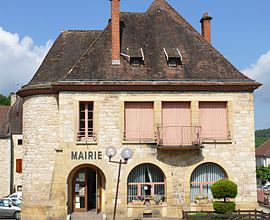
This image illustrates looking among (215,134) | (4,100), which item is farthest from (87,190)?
(4,100)

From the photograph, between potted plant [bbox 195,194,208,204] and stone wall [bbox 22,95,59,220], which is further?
stone wall [bbox 22,95,59,220]

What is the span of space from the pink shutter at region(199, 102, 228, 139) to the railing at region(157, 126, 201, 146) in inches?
23.5

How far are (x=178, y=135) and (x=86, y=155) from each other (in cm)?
470

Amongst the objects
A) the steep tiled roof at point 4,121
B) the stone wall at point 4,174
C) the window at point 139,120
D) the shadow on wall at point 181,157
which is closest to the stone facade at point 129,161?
the shadow on wall at point 181,157

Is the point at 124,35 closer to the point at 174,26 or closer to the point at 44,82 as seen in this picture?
the point at 174,26

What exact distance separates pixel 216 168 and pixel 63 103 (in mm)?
8407

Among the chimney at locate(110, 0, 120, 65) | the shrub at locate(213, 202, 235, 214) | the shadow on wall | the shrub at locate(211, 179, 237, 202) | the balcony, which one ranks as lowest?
the shrub at locate(213, 202, 235, 214)

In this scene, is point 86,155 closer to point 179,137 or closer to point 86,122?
point 86,122

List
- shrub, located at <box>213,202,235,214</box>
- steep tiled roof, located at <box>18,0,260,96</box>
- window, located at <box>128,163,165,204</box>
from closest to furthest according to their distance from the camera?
shrub, located at <box>213,202,235,214</box>
window, located at <box>128,163,165,204</box>
steep tiled roof, located at <box>18,0,260,96</box>

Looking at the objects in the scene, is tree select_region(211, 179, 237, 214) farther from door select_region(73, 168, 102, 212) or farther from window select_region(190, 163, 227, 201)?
door select_region(73, 168, 102, 212)

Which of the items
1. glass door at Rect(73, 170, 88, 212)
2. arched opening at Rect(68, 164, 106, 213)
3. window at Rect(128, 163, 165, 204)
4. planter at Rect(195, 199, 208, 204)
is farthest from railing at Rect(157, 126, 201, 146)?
glass door at Rect(73, 170, 88, 212)

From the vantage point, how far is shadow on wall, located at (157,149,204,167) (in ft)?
77.8

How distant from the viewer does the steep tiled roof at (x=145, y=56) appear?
78.6ft

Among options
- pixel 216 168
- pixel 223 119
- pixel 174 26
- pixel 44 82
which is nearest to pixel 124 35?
pixel 174 26
